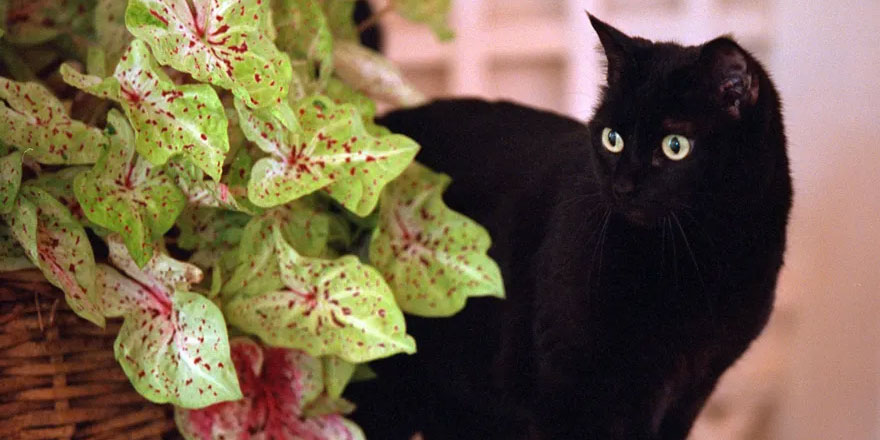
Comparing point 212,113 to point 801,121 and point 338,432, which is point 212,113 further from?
point 801,121

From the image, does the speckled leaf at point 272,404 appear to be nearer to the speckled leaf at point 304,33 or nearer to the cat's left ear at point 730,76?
the speckled leaf at point 304,33

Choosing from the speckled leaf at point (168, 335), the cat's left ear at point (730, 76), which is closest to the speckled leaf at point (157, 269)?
the speckled leaf at point (168, 335)

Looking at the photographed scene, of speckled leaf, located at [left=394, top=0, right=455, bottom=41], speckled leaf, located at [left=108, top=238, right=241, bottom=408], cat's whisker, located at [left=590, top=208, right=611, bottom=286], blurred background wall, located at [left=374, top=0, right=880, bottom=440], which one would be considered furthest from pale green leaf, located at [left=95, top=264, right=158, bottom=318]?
blurred background wall, located at [left=374, top=0, right=880, bottom=440]

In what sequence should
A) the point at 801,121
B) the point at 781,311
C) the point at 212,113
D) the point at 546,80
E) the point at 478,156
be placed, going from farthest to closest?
the point at 546,80
the point at 781,311
the point at 801,121
the point at 478,156
the point at 212,113

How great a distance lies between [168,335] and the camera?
1.96 feet

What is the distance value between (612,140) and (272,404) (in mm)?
343

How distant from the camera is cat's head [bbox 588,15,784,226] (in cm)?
61

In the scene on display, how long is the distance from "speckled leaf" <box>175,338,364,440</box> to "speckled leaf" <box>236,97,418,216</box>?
15 centimetres

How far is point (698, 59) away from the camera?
0.61 m

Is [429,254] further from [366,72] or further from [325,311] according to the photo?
[366,72]

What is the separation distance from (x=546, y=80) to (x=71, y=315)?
1.00 metres

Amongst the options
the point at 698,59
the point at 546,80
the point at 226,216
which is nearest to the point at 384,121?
the point at 226,216

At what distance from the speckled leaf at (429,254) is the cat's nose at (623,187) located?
0.39ft

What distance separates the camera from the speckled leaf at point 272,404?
683 millimetres
